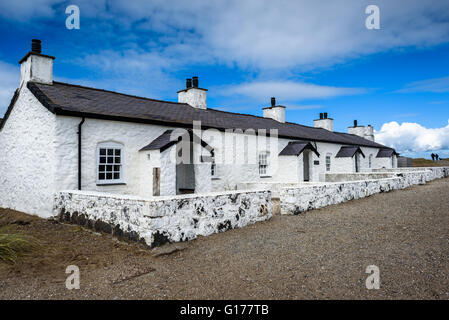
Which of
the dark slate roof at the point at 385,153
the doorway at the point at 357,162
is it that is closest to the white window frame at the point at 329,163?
the doorway at the point at 357,162

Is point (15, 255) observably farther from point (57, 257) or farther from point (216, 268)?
point (216, 268)

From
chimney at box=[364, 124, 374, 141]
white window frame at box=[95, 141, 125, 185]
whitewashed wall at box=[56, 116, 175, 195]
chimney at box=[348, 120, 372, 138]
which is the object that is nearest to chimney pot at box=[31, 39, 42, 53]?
whitewashed wall at box=[56, 116, 175, 195]

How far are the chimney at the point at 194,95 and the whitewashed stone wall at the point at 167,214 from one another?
11495 mm

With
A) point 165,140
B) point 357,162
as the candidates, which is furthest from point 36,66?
point 357,162

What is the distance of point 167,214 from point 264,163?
12.8m

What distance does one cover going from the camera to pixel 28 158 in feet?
35.8

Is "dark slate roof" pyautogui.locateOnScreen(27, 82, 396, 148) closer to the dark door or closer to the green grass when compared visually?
the dark door

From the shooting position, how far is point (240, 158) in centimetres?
1648

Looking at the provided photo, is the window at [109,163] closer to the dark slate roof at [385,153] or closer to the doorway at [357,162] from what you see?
the doorway at [357,162]

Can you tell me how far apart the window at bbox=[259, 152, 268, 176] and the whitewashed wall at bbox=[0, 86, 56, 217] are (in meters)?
11.6

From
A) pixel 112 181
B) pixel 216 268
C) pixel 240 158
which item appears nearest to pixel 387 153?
pixel 240 158

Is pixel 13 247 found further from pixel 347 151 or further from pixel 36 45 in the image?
pixel 347 151

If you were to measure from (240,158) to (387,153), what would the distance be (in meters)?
22.6
